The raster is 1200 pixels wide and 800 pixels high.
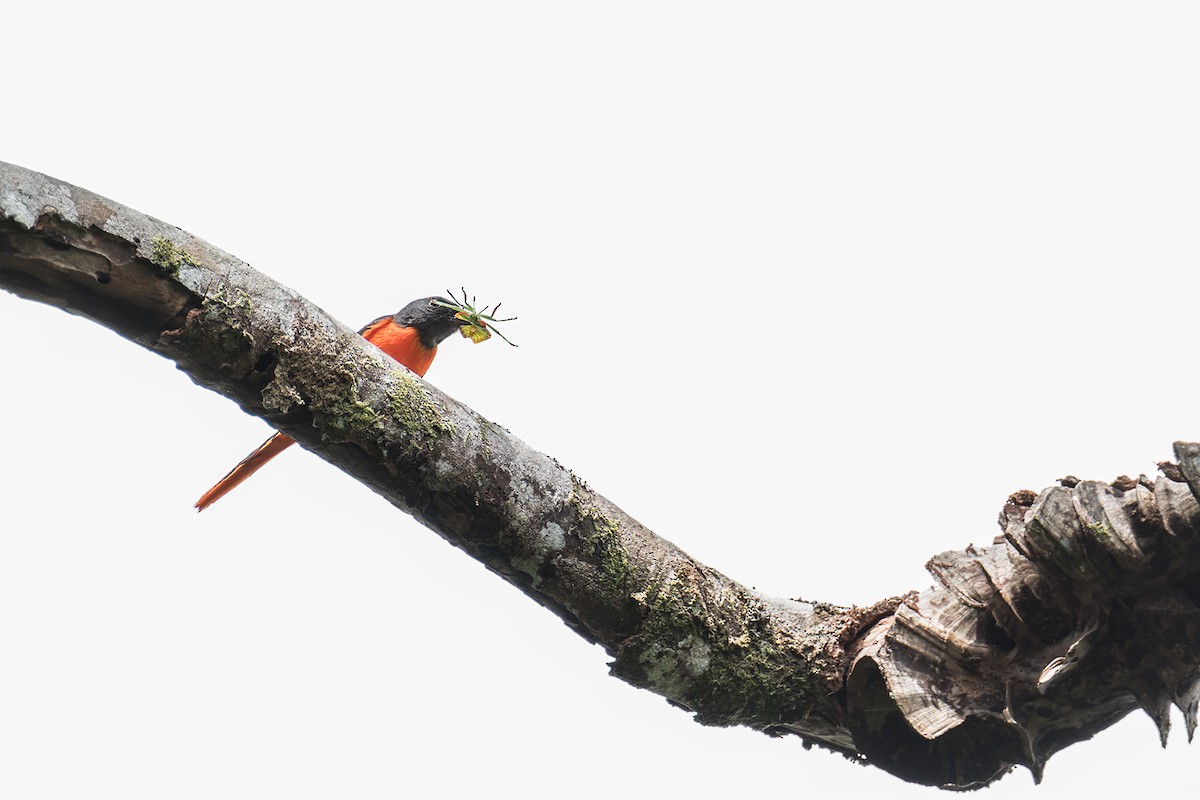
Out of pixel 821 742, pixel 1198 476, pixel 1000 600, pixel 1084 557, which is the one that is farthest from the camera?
pixel 821 742

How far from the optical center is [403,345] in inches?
239

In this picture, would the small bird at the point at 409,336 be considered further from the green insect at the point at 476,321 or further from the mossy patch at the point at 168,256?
the mossy patch at the point at 168,256

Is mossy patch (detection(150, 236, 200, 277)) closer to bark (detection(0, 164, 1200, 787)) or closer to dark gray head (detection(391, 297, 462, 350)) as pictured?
bark (detection(0, 164, 1200, 787))

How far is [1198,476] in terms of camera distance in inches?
97.0

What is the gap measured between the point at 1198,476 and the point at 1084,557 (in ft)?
1.14

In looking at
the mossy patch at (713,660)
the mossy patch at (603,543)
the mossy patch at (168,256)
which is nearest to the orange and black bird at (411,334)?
the mossy patch at (603,543)

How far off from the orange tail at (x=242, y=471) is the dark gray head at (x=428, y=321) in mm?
1116

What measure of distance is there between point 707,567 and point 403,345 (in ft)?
10.9

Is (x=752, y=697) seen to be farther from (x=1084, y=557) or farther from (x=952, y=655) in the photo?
(x=1084, y=557)

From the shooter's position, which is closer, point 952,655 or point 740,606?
point 952,655

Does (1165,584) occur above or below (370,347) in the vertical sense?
above

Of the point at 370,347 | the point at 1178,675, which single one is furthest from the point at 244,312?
the point at 1178,675

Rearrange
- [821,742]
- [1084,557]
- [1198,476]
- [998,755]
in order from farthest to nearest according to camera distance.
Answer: [821,742], [998,755], [1084,557], [1198,476]

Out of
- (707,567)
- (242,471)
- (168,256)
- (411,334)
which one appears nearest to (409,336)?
(411,334)
